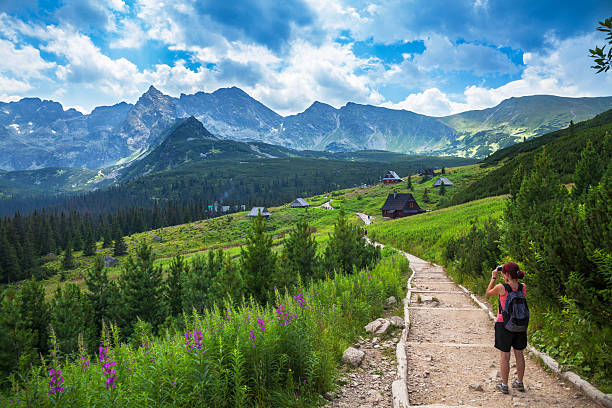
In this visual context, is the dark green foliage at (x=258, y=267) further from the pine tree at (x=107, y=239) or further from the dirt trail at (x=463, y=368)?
the pine tree at (x=107, y=239)

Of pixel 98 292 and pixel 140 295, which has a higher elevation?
pixel 140 295

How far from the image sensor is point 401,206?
253ft

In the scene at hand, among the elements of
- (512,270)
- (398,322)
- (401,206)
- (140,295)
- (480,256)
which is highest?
(512,270)

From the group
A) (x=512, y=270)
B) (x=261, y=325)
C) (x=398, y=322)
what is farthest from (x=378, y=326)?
(x=261, y=325)

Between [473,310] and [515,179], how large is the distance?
32.5 ft

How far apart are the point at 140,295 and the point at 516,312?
889 inches

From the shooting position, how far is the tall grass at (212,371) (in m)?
4.07

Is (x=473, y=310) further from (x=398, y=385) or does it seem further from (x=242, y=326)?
(x=242, y=326)

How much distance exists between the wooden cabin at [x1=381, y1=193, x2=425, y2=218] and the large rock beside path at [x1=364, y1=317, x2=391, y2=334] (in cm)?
7082

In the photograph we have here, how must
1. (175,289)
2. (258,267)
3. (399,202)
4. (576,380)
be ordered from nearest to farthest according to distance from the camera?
(576,380) < (258,267) < (175,289) < (399,202)

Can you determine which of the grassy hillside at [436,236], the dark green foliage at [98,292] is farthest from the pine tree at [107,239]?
the grassy hillside at [436,236]

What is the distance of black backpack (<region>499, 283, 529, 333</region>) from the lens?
19.0 feet

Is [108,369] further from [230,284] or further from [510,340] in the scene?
[230,284]

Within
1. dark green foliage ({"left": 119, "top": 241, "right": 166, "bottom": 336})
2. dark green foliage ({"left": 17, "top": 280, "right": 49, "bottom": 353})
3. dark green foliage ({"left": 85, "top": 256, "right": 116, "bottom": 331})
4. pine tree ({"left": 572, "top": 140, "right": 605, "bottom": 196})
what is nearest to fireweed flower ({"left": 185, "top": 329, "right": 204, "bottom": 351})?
pine tree ({"left": 572, "top": 140, "right": 605, "bottom": 196})
